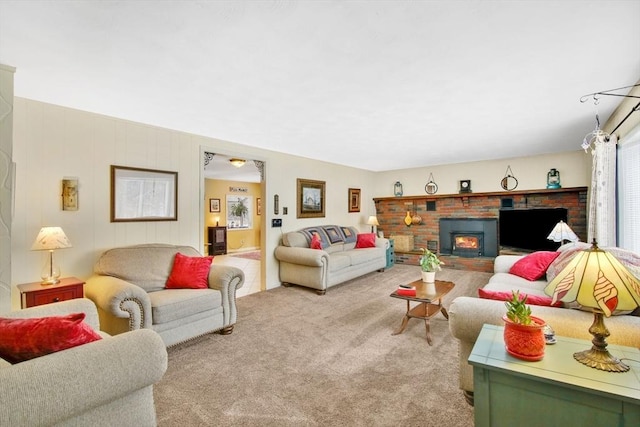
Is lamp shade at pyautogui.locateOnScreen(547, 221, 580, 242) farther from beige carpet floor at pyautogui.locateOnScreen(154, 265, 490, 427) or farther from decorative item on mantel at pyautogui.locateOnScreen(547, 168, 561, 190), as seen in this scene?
beige carpet floor at pyautogui.locateOnScreen(154, 265, 490, 427)

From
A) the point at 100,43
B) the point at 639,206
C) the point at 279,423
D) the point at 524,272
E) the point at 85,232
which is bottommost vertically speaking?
the point at 279,423

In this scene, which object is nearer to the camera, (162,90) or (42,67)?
(42,67)

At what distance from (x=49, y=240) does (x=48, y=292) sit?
0.44 meters

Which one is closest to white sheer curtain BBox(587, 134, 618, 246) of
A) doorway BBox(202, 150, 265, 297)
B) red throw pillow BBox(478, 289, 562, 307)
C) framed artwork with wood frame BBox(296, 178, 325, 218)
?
red throw pillow BBox(478, 289, 562, 307)

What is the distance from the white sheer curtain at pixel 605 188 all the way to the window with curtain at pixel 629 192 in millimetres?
77

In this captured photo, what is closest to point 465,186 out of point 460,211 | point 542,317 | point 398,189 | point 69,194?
point 460,211

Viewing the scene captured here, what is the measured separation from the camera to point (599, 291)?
50.2 inches

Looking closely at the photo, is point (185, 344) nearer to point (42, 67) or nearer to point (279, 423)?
point (279, 423)

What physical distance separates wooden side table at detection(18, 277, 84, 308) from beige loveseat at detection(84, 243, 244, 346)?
110 millimetres

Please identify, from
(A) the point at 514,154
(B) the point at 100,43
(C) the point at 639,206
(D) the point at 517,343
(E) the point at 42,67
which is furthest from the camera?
(A) the point at 514,154

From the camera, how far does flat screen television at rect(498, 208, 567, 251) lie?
18.0 ft

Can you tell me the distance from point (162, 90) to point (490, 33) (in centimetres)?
247

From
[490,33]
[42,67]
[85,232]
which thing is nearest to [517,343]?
[490,33]

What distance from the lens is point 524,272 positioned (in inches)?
141
